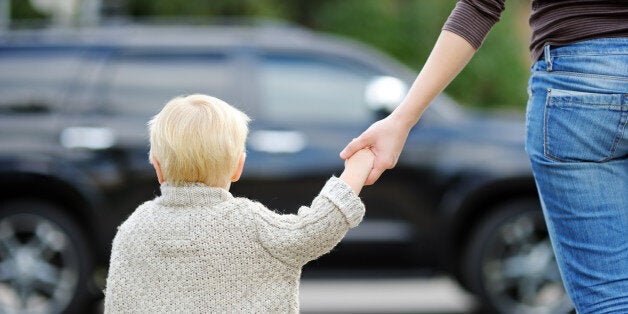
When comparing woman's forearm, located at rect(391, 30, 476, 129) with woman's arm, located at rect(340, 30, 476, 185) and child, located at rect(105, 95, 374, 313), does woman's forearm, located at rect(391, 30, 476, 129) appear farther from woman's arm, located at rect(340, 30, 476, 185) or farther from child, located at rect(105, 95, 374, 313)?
child, located at rect(105, 95, 374, 313)

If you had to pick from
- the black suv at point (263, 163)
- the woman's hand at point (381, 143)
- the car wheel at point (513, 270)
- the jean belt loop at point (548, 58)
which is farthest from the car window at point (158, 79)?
the jean belt loop at point (548, 58)

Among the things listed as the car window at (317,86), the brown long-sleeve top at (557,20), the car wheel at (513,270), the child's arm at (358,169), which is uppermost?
the car window at (317,86)

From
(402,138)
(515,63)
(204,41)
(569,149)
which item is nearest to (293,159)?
(204,41)

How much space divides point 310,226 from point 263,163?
342cm

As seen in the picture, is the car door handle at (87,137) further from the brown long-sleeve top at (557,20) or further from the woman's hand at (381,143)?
the brown long-sleeve top at (557,20)

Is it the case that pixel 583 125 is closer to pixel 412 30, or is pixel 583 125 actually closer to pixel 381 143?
pixel 381 143

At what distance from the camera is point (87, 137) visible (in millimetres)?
5691

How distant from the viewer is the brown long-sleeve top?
2.16 metres

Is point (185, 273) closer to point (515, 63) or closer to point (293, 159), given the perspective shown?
point (293, 159)

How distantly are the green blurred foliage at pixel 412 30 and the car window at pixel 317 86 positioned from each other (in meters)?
10.4

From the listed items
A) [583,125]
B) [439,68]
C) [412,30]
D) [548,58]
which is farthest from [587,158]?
[412,30]

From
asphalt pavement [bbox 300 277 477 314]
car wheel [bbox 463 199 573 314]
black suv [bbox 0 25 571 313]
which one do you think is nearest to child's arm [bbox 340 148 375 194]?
black suv [bbox 0 25 571 313]

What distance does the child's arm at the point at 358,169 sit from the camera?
241cm

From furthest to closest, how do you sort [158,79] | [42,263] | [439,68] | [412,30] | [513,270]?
[412,30], [158,79], [513,270], [42,263], [439,68]
